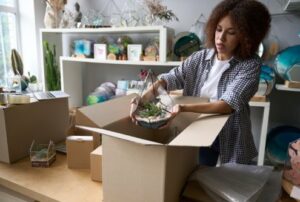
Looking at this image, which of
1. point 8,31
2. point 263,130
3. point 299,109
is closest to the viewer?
point 263,130

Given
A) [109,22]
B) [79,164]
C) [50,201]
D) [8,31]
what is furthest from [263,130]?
[8,31]

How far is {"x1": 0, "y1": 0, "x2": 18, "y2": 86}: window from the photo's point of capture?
2579 mm

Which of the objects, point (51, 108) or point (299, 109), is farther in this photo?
point (299, 109)

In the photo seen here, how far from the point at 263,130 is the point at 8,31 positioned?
8.68 feet

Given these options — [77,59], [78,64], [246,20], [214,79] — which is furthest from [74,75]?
[246,20]

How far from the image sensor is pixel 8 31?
2.65 m

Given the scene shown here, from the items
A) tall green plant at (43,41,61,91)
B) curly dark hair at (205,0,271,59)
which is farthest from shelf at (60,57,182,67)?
curly dark hair at (205,0,271,59)

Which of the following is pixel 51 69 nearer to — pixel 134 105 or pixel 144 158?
pixel 134 105

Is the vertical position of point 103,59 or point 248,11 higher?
point 248,11

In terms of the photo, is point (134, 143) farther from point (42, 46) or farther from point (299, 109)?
point (42, 46)

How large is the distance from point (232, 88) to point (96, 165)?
576 mm

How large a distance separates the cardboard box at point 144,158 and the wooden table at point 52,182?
15 cm

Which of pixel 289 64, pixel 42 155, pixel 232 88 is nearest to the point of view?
pixel 232 88

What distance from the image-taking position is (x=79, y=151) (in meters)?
1.01
